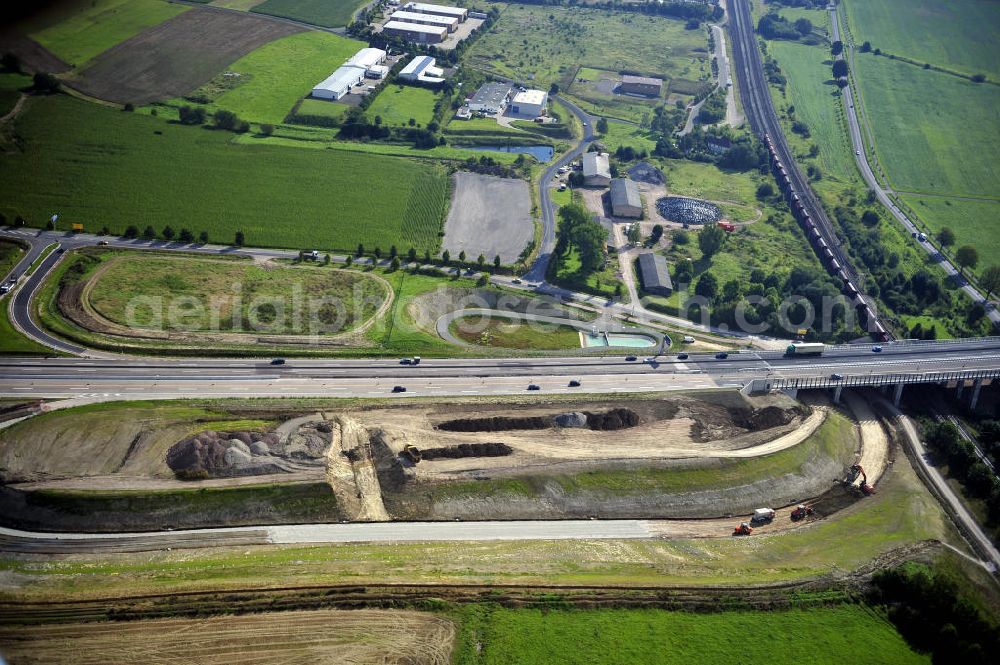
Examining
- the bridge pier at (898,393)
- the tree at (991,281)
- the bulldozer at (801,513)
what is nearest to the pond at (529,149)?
the tree at (991,281)

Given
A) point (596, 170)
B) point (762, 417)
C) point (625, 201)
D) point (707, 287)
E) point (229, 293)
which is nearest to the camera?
point (762, 417)

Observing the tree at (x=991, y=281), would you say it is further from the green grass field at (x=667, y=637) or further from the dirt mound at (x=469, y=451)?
the dirt mound at (x=469, y=451)

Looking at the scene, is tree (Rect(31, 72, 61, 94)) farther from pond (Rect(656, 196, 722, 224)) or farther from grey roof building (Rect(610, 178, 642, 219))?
pond (Rect(656, 196, 722, 224))

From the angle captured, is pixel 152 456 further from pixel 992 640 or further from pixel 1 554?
pixel 992 640

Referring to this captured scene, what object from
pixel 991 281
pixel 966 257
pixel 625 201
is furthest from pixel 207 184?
pixel 991 281

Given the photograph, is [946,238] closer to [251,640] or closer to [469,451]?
[469,451]

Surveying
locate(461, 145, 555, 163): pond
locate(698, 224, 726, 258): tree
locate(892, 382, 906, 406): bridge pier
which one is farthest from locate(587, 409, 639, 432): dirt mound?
locate(461, 145, 555, 163): pond
